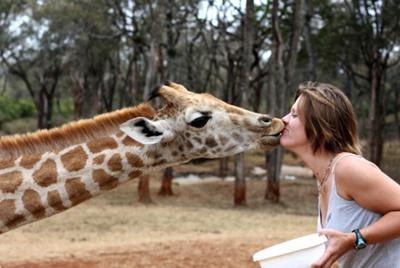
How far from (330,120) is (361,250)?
1.74ft

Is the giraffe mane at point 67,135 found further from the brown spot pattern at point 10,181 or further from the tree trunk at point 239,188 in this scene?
the tree trunk at point 239,188

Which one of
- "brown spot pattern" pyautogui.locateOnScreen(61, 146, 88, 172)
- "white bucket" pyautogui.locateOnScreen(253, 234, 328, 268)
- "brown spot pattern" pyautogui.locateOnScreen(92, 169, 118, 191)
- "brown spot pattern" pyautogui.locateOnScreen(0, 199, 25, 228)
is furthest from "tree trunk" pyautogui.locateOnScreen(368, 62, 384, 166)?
"white bucket" pyautogui.locateOnScreen(253, 234, 328, 268)

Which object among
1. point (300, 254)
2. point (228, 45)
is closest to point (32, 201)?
point (300, 254)

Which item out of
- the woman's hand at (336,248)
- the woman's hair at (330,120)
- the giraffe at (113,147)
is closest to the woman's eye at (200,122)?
the giraffe at (113,147)

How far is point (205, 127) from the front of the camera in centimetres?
408

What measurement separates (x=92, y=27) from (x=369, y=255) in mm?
28050

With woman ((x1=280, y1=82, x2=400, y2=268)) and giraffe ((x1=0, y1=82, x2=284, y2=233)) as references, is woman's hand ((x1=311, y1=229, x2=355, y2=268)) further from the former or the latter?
giraffe ((x1=0, y1=82, x2=284, y2=233))

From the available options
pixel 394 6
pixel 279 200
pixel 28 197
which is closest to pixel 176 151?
pixel 28 197

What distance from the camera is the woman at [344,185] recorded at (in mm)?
2342

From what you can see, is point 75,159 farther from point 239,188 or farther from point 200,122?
point 239,188

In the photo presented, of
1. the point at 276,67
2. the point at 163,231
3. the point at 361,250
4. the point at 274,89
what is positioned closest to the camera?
the point at 361,250

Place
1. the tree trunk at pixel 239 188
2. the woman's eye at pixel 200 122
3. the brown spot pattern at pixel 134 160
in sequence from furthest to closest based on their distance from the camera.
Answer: the tree trunk at pixel 239 188, the woman's eye at pixel 200 122, the brown spot pattern at pixel 134 160

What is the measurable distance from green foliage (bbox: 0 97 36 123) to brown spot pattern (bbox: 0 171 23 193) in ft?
138

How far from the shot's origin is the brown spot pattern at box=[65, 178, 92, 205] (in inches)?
149
